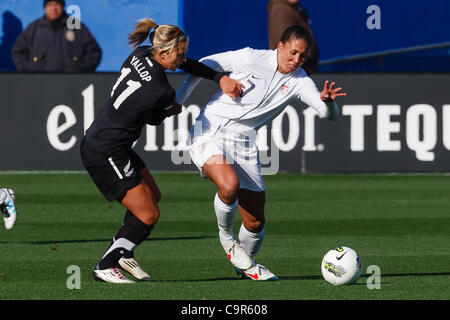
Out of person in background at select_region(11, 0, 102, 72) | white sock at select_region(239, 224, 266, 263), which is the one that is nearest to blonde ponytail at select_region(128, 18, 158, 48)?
white sock at select_region(239, 224, 266, 263)

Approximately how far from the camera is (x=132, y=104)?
25.8ft

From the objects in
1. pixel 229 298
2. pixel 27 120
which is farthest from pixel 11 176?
pixel 229 298

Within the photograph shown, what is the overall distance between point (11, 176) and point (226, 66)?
8.29 metres

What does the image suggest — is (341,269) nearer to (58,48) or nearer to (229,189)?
(229,189)

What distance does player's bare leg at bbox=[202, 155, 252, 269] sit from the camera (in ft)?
27.2

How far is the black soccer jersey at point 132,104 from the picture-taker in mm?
7844

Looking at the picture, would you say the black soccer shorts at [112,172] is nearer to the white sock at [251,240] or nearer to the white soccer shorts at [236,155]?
the white soccer shorts at [236,155]

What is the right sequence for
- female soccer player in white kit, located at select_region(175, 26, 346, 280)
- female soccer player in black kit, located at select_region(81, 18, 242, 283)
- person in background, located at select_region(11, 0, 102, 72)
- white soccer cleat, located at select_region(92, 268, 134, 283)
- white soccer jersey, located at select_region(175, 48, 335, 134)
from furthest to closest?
person in background, located at select_region(11, 0, 102, 72), white soccer jersey, located at select_region(175, 48, 335, 134), female soccer player in white kit, located at select_region(175, 26, 346, 280), white soccer cleat, located at select_region(92, 268, 134, 283), female soccer player in black kit, located at select_region(81, 18, 242, 283)

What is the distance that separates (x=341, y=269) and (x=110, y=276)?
5.27 feet

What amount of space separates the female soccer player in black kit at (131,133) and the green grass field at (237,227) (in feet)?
0.98

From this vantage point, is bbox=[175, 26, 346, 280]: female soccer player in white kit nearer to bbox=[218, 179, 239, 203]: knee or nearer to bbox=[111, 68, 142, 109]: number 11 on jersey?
bbox=[218, 179, 239, 203]: knee

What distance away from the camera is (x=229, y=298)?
738 centimetres

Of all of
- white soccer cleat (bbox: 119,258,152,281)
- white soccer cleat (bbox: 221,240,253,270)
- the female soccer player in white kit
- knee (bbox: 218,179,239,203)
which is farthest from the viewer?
the female soccer player in white kit

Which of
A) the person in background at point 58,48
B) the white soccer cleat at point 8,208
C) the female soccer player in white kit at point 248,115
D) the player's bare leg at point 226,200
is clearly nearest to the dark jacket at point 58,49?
the person in background at point 58,48
